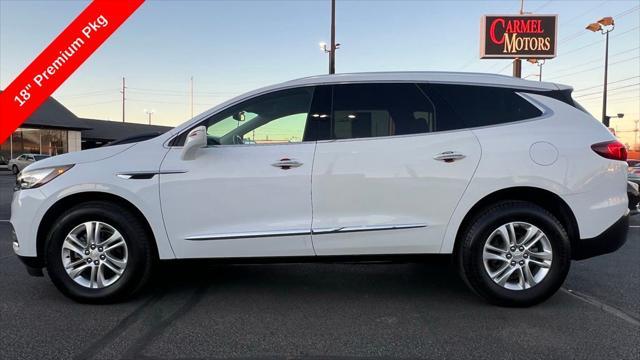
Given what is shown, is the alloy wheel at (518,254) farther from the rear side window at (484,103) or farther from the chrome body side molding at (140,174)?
the chrome body side molding at (140,174)

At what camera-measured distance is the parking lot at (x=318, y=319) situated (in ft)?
9.98

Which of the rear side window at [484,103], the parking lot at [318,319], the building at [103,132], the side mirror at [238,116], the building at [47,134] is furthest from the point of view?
the building at [103,132]

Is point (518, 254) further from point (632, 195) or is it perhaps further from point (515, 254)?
point (632, 195)

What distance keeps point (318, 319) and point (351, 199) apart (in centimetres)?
96

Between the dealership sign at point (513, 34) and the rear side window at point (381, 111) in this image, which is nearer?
the rear side window at point (381, 111)

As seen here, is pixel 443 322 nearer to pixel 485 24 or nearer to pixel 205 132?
pixel 205 132

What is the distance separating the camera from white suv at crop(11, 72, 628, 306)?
3.71m

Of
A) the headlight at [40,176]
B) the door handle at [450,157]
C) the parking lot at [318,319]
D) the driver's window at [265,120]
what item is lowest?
the parking lot at [318,319]

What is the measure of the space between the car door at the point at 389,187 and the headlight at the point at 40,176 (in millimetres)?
2076

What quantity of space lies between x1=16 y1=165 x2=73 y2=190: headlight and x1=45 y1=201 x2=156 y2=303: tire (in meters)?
0.31

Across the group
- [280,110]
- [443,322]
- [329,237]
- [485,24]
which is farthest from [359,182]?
[485,24]

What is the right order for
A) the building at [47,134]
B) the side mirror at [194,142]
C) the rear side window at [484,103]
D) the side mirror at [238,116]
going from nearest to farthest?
the side mirror at [194,142], the rear side window at [484,103], the side mirror at [238,116], the building at [47,134]

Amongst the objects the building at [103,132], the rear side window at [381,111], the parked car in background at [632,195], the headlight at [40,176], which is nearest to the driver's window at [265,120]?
the rear side window at [381,111]

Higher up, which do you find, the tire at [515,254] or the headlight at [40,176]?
the headlight at [40,176]
